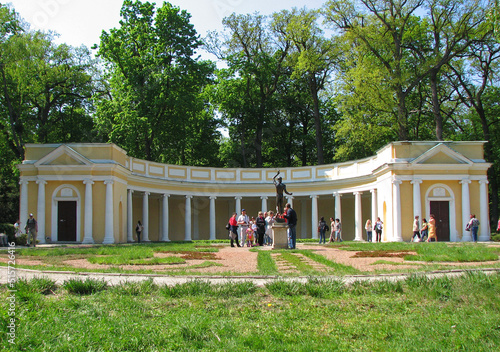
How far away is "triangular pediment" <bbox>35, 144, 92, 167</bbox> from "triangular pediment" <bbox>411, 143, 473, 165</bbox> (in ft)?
74.4

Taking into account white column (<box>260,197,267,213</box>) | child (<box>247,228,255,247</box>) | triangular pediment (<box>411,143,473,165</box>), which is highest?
triangular pediment (<box>411,143,473,165</box>)

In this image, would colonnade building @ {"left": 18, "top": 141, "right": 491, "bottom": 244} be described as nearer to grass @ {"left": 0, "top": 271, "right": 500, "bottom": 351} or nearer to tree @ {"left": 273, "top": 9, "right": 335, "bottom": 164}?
tree @ {"left": 273, "top": 9, "right": 335, "bottom": 164}

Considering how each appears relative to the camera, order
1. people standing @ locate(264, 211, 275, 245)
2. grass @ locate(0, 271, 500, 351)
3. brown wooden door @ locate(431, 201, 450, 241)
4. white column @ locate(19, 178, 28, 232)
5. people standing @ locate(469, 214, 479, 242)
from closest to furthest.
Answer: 1. grass @ locate(0, 271, 500, 351)
2. people standing @ locate(264, 211, 275, 245)
3. people standing @ locate(469, 214, 479, 242)
4. white column @ locate(19, 178, 28, 232)
5. brown wooden door @ locate(431, 201, 450, 241)

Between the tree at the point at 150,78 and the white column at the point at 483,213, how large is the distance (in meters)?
26.2

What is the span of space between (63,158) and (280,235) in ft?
61.2

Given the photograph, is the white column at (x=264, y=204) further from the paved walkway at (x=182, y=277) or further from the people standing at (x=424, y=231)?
the paved walkway at (x=182, y=277)

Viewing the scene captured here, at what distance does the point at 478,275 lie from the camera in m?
9.67

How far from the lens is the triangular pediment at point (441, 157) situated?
116ft

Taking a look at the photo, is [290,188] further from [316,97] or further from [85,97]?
[85,97]

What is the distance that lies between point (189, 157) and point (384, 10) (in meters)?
27.4

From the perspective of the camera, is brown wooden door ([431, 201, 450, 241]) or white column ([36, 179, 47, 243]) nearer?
white column ([36, 179, 47, 243])

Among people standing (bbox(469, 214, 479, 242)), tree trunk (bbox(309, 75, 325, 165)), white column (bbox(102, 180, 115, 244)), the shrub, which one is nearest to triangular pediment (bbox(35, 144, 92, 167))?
white column (bbox(102, 180, 115, 244))

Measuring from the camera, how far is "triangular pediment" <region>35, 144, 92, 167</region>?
34.2 metres

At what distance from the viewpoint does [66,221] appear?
34.8m
